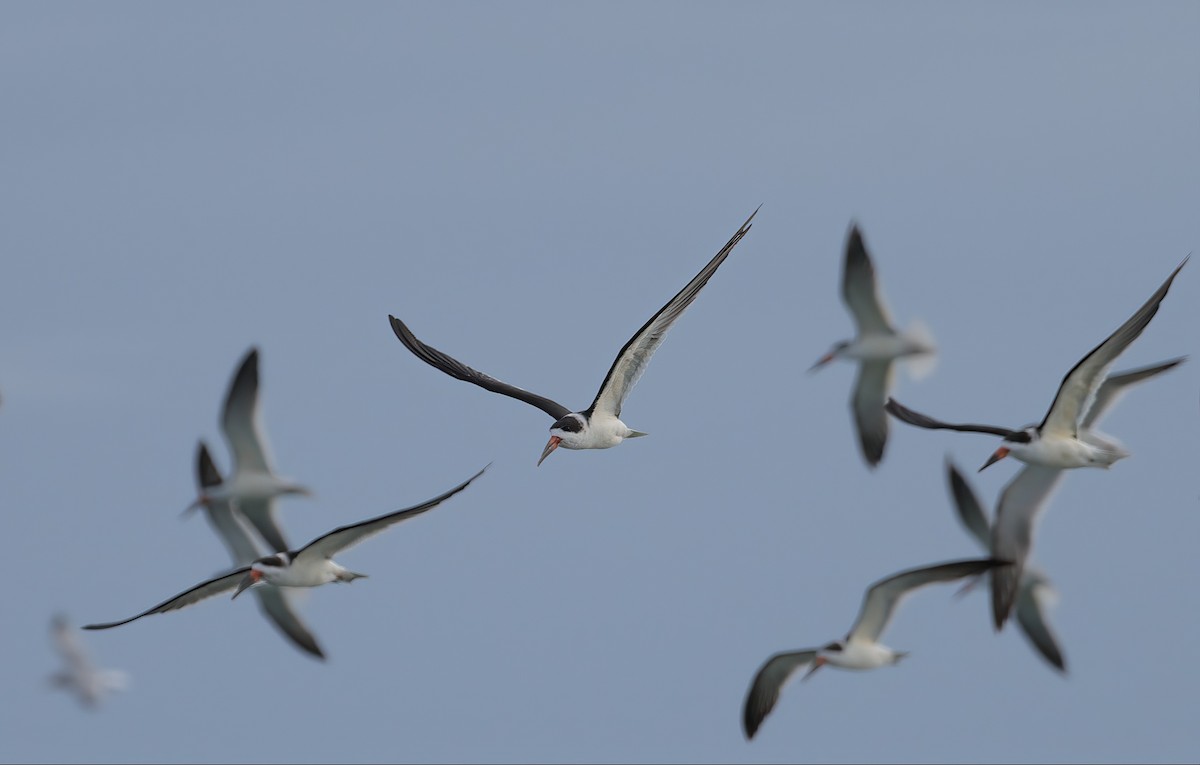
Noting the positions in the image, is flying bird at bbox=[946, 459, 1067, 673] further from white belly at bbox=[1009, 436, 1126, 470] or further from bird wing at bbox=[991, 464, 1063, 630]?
white belly at bbox=[1009, 436, 1126, 470]

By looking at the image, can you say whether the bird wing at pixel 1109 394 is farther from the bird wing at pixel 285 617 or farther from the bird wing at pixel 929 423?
the bird wing at pixel 285 617

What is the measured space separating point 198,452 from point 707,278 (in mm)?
7976

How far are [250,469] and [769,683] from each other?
7084 mm

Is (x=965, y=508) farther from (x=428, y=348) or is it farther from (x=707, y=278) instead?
(x=428, y=348)

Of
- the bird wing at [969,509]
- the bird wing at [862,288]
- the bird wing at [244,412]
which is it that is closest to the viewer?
the bird wing at [244,412]

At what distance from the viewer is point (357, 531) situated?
18.6m

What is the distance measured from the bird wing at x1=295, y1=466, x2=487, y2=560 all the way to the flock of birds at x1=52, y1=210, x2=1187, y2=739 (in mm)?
20

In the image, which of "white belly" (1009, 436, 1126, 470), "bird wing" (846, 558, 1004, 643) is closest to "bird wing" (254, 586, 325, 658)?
"bird wing" (846, 558, 1004, 643)

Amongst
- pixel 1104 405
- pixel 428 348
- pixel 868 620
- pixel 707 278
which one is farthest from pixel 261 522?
pixel 1104 405

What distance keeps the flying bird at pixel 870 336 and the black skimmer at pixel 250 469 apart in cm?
693

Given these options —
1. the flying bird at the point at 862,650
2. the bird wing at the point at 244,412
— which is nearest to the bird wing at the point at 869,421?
the flying bird at the point at 862,650

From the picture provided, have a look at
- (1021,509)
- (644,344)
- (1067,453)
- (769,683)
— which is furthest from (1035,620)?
(644,344)

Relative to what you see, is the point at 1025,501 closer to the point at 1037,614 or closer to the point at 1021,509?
the point at 1021,509

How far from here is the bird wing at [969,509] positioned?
2211 centimetres
